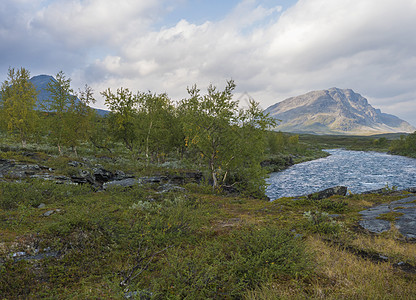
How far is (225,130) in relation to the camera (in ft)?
56.1

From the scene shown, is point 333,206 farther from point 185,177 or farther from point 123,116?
point 123,116

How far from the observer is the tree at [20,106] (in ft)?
80.6

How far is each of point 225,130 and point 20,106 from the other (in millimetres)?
26204

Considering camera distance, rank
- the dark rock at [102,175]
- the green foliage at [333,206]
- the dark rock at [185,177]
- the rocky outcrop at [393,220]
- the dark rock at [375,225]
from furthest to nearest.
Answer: the dark rock at [185,177] → the dark rock at [102,175] → the green foliage at [333,206] → the dark rock at [375,225] → the rocky outcrop at [393,220]

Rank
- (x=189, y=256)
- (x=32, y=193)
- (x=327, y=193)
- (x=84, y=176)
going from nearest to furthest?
(x=189, y=256), (x=32, y=193), (x=84, y=176), (x=327, y=193)

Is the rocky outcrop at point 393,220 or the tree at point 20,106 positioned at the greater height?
the tree at point 20,106

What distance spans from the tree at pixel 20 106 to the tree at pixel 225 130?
22095 mm

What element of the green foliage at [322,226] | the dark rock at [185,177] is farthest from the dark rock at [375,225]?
the dark rock at [185,177]

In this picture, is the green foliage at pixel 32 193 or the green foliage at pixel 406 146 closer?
the green foliage at pixel 32 193

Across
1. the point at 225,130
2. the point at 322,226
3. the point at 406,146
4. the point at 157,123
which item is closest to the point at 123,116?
the point at 157,123

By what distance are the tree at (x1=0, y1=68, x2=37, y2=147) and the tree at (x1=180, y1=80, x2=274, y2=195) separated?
22.1 m

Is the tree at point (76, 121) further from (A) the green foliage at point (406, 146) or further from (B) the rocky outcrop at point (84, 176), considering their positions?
(A) the green foliage at point (406, 146)

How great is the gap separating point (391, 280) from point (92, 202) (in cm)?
1169

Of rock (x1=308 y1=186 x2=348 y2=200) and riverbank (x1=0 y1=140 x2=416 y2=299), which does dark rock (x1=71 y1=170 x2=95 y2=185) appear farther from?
rock (x1=308 y1=186 x2=348 y2=200)
